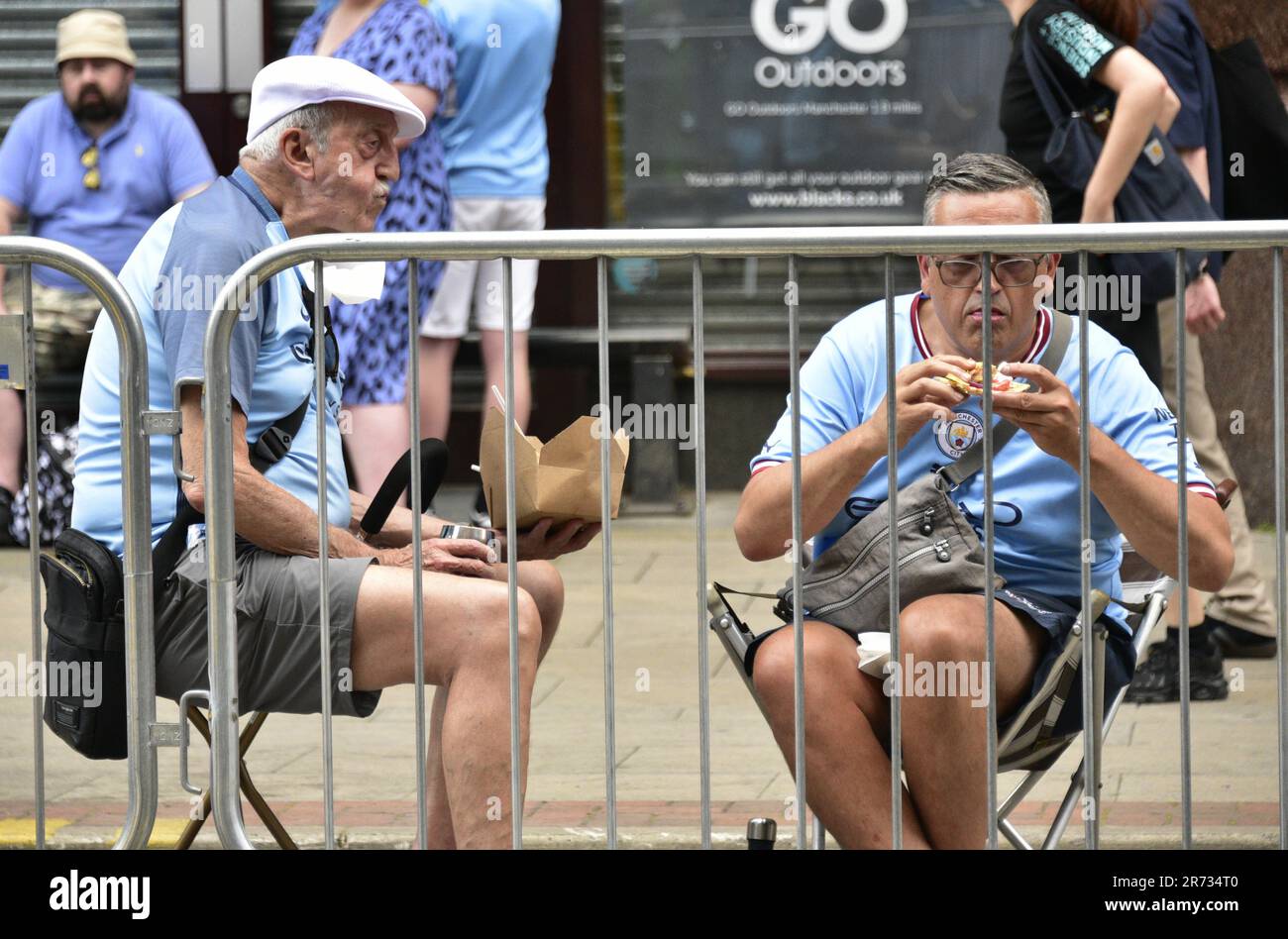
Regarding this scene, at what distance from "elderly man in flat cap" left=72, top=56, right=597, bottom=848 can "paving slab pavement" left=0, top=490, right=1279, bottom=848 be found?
39.3 inches

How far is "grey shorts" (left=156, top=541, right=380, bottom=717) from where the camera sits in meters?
3.47

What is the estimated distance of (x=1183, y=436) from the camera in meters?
3.28

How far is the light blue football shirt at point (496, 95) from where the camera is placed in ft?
23.3

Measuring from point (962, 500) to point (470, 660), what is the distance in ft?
3.04

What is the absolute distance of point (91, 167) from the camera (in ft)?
24.3

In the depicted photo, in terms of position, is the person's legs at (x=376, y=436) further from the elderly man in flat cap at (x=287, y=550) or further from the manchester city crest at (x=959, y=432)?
the manchester city crest at (x=959, y=432)

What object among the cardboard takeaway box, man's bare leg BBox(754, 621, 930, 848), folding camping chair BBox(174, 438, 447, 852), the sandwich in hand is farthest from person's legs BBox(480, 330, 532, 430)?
the sandwich in hand

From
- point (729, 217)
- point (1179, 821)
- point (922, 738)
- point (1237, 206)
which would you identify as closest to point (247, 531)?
point (922, 738)

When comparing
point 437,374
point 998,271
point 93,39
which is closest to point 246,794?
point 998,271

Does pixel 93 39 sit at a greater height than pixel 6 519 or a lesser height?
greater

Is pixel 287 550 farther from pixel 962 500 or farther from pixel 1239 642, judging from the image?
pixel 1239 642

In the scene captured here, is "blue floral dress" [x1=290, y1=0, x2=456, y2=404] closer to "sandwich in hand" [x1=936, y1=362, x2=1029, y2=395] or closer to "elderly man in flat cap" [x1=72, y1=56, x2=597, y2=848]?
"elderly man in flat cap" [x1=72, y1=56, x2=597, y2=848]

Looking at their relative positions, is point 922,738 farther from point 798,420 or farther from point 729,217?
point 729,217
